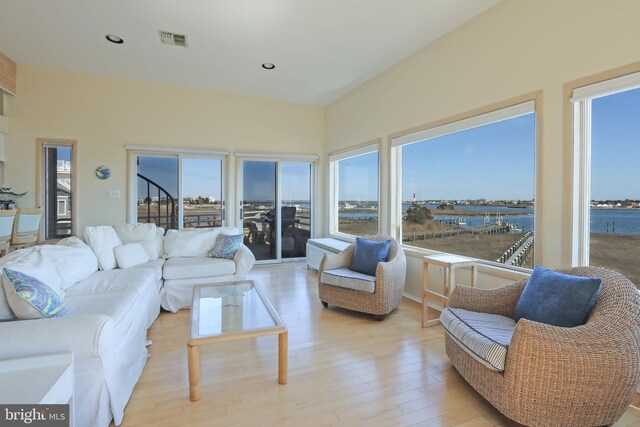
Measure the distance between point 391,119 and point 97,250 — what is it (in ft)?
12.5

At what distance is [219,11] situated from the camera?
300 cm

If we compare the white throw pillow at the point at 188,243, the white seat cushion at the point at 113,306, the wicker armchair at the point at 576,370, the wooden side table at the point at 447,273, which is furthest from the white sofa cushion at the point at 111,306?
the wooden side table at the point at 447,273

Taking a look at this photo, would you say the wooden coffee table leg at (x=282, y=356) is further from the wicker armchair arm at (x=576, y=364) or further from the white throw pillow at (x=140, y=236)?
the white throw pillow at (x=140, y=236)

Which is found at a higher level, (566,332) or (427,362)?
(566,332)

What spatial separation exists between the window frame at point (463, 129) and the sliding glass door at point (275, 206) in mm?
2263

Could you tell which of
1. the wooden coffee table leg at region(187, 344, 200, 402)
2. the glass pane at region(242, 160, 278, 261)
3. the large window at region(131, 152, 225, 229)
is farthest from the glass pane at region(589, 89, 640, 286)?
the large window at region(131, 152, 225, 229)

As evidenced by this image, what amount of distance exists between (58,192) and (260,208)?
3073 mm

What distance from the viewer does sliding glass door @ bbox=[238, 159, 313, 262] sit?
575cm

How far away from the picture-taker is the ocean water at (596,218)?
84.1 inches

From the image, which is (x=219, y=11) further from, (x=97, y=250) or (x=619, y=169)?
(x=619, y=169)

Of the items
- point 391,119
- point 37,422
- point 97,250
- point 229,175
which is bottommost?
point 37,422

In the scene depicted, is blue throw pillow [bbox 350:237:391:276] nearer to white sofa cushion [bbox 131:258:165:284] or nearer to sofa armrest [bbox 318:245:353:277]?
sofa armrest [bbox 318:245:353:277]

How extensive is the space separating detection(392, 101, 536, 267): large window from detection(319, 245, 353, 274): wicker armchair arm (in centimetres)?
92

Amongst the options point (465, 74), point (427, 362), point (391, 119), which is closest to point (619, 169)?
point (465, 74)
